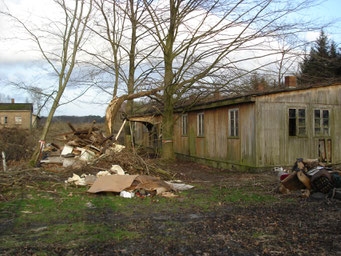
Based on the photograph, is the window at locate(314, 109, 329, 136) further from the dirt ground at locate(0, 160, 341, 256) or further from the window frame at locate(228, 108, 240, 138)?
the dirt ground at locate(0, 160, 341, 256)

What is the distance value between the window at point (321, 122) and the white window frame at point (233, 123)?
3.40 meters

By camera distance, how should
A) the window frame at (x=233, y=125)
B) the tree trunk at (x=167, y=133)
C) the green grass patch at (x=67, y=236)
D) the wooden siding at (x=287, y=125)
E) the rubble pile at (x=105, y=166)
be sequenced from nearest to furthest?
the green grass patch at (x=67, y=236) < the rubble pile at (x=105, y=166) < the wooden siding at (x=287, y=125) < the window frame at (x=233, y=125) < the tree trunk at (x=167, y=133)

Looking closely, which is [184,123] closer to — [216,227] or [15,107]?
[216,227]

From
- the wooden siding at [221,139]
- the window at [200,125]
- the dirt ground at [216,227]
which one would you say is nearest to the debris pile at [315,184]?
the dirt ground at [216,227]

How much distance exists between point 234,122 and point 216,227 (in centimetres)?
868

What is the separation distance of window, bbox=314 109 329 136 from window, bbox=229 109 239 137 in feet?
11.1

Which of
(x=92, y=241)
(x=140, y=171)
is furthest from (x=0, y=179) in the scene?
(x=92, y=241)

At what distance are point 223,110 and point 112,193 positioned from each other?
777 cm

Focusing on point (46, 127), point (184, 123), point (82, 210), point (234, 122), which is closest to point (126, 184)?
point (82, 210)

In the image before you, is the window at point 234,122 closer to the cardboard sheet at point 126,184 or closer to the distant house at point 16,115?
the cardboard sheet at point 126,184

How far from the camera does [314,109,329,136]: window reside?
13.7m

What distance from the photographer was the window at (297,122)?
13.1m

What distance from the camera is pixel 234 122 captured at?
13672mm

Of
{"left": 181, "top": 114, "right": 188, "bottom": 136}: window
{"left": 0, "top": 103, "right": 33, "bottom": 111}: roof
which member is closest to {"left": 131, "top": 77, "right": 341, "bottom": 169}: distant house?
{"left": 181, "top": 114, "right": 188, "bottom": 136}: window
